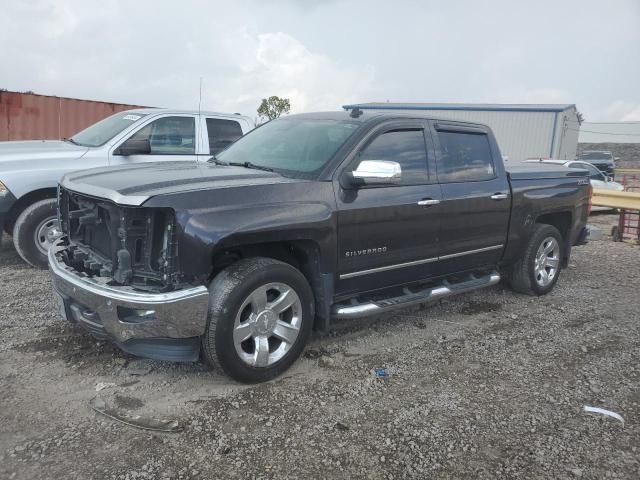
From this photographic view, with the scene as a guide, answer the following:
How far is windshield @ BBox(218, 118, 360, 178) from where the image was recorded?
4.01 metres

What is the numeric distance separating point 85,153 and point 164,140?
3.37 ft

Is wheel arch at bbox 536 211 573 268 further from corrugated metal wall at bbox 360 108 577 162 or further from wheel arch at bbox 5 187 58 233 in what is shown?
corrugated metal wall at bbox 360 108 577 162

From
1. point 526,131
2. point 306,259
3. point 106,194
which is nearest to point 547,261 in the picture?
point 306,259

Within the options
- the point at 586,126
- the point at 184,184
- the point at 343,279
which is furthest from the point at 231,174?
the point at 586,126

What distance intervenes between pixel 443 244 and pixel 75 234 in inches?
114

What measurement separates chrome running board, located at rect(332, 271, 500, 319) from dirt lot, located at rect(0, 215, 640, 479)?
1.17 feet

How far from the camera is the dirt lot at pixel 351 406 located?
9.07 ft

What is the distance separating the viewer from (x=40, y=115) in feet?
42.0

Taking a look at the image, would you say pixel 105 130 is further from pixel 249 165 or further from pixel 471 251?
pixel 471 251

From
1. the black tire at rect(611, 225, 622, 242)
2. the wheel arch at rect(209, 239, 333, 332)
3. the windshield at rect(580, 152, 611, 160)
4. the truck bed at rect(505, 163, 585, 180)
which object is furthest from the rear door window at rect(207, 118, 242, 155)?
the windshield at rect(580, 152, 611, 160)

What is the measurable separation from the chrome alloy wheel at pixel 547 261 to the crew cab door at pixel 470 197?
0.82 metres

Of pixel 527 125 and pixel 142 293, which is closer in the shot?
pixel 142 293

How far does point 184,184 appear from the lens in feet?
10.9

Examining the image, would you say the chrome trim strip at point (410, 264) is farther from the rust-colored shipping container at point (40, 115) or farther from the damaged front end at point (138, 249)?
the rust-colored shipping container at point (40, 115)
